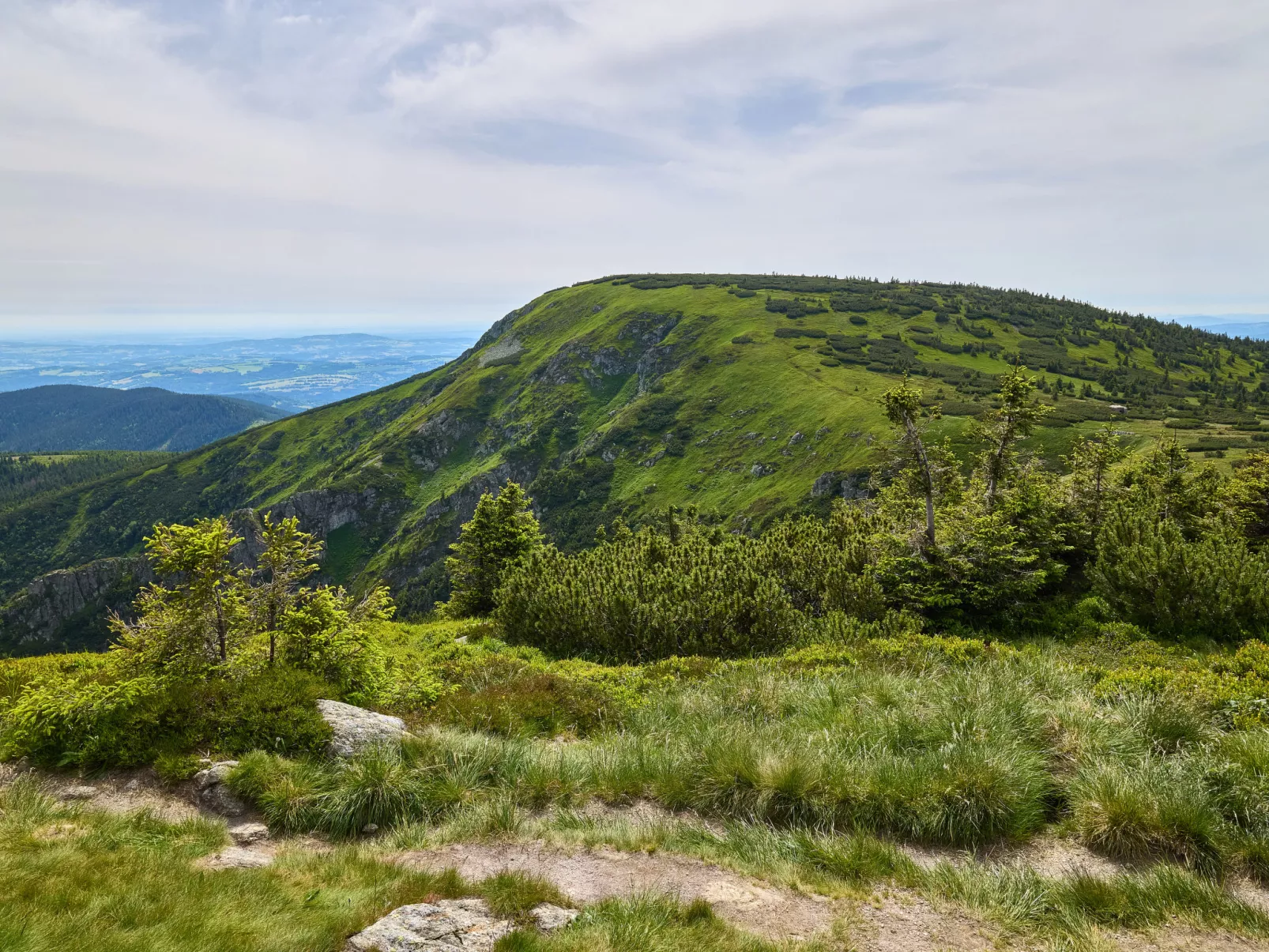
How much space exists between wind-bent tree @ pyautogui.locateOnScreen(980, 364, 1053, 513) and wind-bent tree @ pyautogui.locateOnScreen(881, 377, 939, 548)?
3483mm

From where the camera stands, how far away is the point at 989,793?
684 cm

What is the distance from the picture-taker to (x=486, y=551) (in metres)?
31.5

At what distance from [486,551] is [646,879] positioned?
2639cm

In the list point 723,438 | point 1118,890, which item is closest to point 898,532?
point 1118,890

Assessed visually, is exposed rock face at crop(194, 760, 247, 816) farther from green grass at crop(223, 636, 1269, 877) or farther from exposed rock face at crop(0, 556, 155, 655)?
exposed rock face at crop(0, 556, 155, 655)

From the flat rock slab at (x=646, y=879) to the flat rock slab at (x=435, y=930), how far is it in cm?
84

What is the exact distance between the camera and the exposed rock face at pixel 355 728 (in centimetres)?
868

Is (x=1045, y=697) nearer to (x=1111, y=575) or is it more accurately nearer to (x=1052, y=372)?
(x=1111, y=575)

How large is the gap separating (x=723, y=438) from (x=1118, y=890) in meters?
130

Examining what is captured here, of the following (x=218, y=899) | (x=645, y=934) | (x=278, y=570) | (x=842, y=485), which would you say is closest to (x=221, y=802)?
(x=218, y=899)

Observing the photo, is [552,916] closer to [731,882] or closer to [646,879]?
[646,879]

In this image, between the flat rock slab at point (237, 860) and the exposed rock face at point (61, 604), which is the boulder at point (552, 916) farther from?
the exposed rock face at point (61, 604)

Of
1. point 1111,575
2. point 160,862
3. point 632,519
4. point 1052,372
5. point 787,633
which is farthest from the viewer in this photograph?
point 1052,372

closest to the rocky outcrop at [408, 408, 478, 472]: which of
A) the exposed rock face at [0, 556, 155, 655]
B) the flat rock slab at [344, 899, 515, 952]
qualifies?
the exposed rock face at [0, 556, 155, 655]
